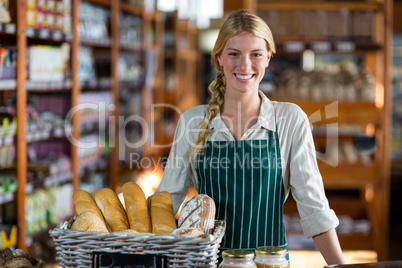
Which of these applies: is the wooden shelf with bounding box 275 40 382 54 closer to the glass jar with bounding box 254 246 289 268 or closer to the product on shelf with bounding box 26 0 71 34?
the product on shelf with bounding box 26 0 71 34

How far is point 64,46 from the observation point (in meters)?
4.01

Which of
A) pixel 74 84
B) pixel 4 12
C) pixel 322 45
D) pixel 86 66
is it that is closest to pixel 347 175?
pixel 322 45

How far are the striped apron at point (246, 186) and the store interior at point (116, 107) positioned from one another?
176 cm

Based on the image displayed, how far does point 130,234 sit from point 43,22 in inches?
108

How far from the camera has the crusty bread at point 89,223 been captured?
1373mm

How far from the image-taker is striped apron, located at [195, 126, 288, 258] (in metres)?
1.80

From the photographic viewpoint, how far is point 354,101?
4117 mm

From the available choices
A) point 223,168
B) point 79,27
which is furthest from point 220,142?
point 79,27

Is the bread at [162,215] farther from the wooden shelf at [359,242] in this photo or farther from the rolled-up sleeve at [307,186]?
the wooden shelf at [359,242]

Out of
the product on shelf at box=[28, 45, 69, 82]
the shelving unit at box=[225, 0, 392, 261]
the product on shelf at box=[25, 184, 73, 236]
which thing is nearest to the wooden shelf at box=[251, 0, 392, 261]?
the shelving unit at box=[225, 0, 392, 261]

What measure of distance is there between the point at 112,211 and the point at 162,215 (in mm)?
148

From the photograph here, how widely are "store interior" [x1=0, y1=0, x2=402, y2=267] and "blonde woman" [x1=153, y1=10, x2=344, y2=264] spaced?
5.55 ft

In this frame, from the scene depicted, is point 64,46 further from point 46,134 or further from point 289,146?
point 289,146

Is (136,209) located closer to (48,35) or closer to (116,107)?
(48,35)
